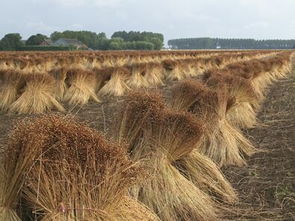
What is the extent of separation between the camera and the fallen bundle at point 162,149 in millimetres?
4926

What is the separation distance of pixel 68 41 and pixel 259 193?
8770cm

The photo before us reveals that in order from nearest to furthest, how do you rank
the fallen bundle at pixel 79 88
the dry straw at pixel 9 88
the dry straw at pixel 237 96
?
the dry straw at pixel 237 96 → the dry straw at pixel 9 88 → the fallen bundle at pixel 79 88

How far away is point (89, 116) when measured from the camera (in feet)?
35.4

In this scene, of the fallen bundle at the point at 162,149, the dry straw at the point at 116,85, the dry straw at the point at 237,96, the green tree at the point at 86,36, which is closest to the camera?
the fallen bundle at the point at 162,149

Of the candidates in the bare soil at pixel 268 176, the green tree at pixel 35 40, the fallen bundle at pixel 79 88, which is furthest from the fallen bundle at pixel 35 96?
the green tree at pixel 35 40

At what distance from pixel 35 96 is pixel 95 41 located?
9814cm

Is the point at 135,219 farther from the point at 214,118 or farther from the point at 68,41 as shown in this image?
the point at 68,41

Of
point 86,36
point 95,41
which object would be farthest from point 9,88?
point 86,36

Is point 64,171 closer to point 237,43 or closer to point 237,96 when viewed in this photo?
point 237,96

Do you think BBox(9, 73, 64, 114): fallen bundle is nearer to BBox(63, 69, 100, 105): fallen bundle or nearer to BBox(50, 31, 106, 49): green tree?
BBox(63, 69, 100, 105): fallen bundle

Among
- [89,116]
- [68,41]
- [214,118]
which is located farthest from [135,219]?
[68,41]

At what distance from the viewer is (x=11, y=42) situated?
68500 mm

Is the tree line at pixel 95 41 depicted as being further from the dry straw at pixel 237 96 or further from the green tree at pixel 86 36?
the dry straw at pixel 237 96

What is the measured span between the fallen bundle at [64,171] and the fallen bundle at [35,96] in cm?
790
